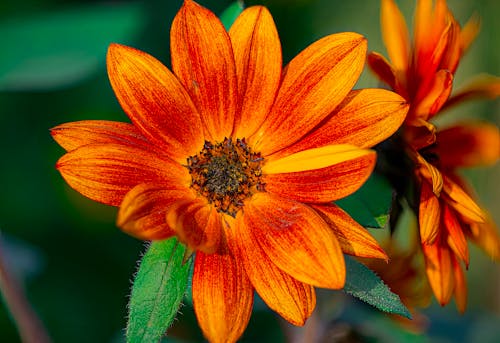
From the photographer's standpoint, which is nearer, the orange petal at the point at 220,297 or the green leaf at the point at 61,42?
the orange petal at the point at 220,297

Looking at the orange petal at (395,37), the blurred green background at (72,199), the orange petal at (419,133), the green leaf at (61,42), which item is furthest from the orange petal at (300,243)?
the green leaf at (61,42)

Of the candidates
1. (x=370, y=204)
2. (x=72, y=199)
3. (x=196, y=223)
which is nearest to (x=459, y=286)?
(x=370, y=204)

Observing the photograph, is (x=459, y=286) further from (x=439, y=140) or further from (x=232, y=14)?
(x=232, y=14)

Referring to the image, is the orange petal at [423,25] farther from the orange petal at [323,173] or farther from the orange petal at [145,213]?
the orange petal at [145,213]

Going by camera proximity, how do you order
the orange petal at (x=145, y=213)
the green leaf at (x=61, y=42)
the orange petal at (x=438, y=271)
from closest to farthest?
1. the orange petal at (x=145, y=213)
2. the orange petal at (x=438, y=271)
3. the green leaf at (x=61, y=42)

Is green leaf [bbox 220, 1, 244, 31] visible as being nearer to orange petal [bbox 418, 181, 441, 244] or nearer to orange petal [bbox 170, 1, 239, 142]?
orange petal [bbox 170, 1, 239, 142]

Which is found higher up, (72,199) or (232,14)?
(232,14)
